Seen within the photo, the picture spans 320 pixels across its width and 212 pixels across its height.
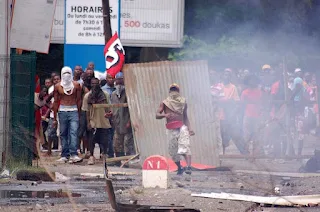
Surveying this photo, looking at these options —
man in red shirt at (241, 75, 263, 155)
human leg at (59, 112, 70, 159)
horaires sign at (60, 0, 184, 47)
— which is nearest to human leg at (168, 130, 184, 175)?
human leg at (59, 112, 70, 159)

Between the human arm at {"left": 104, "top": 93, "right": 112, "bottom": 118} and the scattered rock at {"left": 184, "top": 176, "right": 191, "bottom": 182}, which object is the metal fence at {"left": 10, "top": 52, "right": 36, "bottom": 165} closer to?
the human arm at {"left": 104, "top": 93, "right": 112, "bottom": 118}

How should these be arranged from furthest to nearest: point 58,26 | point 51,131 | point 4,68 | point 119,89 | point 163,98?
point 58,26 → point 51,131 → point 119,89 → point 163,98 → point 4,68

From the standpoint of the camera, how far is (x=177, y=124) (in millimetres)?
13633

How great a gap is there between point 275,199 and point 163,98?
488 cm

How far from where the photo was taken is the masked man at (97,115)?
15.4 m

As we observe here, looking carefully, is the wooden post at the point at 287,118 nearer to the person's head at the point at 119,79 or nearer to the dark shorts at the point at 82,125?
the person's head at the point at 119,79

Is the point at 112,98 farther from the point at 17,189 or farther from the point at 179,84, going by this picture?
the point at 17,189

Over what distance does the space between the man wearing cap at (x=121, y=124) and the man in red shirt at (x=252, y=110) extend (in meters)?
2.13

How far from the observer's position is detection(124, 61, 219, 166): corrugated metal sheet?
1467 centimetres

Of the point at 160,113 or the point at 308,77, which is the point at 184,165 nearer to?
the point at 160,113

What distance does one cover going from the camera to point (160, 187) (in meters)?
11.1

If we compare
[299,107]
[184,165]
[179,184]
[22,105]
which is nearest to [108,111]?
[184,165]

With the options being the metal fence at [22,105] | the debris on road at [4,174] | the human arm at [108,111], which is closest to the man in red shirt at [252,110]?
the human arm at [108,111]

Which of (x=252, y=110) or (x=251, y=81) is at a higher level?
(x=251, y=81)
